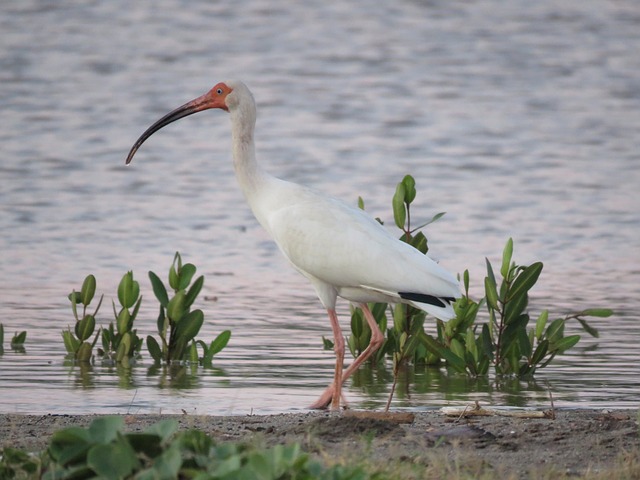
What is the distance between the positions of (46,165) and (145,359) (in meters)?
8.05

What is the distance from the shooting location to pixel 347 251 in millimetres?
8281

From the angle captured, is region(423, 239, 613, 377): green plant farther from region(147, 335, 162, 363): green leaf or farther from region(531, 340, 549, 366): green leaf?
region(147, 335, 162, 363): green leaf

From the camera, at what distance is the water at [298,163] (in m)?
8.78

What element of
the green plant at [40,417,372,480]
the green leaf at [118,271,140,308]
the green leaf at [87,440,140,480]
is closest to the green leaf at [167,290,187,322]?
the green leaf at [118,271,140,308]

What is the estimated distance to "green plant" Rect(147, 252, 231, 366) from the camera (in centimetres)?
885

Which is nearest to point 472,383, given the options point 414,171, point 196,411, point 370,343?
point 370,343

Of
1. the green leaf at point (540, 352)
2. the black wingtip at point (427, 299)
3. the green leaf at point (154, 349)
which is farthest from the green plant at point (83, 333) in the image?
the green leaf at point (540, 352)

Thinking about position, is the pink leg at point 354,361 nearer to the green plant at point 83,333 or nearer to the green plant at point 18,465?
the green plant at point 83,333

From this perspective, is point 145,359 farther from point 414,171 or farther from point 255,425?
point 414,171

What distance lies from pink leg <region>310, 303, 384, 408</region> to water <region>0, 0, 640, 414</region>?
0.56 ft

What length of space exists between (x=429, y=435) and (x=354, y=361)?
2181 millimetres

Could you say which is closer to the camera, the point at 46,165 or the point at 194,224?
the point at 194,224

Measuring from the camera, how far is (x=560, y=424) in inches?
264

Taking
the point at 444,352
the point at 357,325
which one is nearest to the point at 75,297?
the point at 357,325
